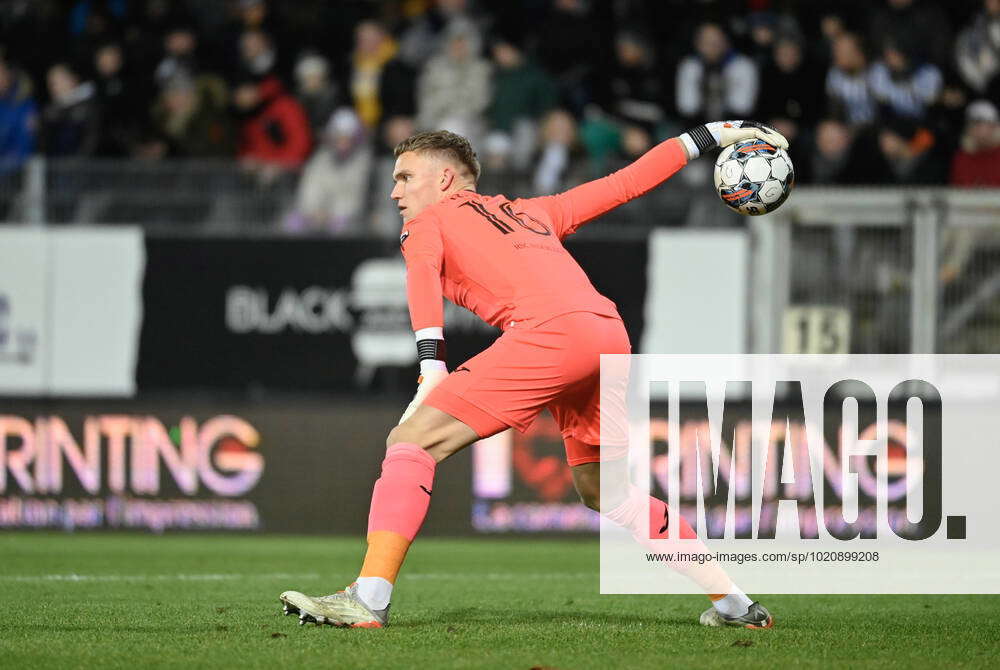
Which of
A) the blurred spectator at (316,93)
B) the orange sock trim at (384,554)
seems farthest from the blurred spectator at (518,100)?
the orange sock trim at (384,554)

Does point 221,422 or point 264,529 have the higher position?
point 221,422

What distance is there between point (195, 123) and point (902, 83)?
7.01m

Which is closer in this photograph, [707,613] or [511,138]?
[707,613]

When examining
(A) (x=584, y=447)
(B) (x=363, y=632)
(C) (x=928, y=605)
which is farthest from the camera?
(C) (x=928, y=605)

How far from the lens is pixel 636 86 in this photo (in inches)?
620

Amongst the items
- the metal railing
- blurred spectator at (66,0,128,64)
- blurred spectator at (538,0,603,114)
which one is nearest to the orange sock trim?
the metal railing

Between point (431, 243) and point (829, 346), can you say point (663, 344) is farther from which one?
point (431, 243)

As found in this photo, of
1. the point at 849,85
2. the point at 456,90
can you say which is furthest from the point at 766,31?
the point at 456,90

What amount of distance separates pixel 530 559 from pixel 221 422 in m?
3.56

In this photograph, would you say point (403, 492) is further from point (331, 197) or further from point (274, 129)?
point (274, 129)

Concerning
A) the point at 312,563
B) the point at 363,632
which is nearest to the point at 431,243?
the point at 363,632

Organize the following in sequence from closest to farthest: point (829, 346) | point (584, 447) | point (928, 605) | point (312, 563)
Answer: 1. point (584, 447)
2. point (928, 605)
3. point (312, 563)
4. point (829, 346)

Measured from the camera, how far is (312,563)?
421 inches

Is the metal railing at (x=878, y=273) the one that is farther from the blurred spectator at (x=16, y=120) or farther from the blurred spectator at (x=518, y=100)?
the blurred spectator at (x=16, y=120)
